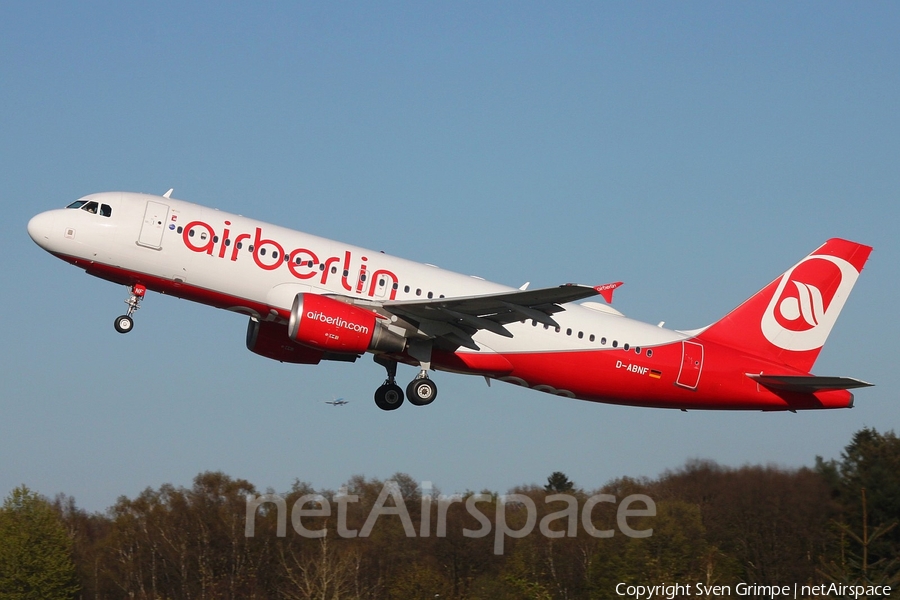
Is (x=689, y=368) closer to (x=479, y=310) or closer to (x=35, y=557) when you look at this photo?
(x=479, y=310)

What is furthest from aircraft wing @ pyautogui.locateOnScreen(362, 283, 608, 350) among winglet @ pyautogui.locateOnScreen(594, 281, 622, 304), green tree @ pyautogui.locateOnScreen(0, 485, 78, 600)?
green tree @ pyautogui.locateOnScreen(0, 485, 78, 600)

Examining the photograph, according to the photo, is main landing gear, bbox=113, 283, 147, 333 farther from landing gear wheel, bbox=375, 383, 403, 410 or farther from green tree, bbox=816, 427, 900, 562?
green tree, bbox=816, 427, 900, 562

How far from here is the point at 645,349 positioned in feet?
114

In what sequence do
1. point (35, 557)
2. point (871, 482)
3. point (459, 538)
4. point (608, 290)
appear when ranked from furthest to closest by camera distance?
point (35, 557)
point (459, 538)
point (871, 482)
point (608, 290)

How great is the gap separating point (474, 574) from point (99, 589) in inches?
789

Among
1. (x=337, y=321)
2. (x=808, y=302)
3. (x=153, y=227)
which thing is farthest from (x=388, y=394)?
(x=808, y=302)

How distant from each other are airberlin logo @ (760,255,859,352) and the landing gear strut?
12.3m

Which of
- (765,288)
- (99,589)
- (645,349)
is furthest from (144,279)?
(99,589)

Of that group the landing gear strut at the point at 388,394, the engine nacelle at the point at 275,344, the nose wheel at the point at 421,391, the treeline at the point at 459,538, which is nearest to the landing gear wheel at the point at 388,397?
the landing gear strut at the point at 388,394

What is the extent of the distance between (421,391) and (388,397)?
2.18m

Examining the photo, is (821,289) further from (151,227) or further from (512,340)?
(151,227)

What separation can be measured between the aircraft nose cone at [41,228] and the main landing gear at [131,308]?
2.78m

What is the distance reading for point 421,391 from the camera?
33812 mm

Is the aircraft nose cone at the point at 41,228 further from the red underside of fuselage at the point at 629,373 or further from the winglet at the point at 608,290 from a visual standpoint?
the winglet at the point at 608,290
